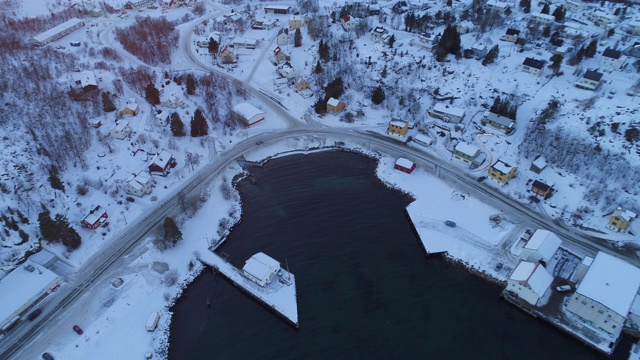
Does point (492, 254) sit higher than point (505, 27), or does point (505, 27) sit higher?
point (505, 27)

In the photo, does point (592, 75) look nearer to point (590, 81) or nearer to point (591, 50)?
point (590, 81)

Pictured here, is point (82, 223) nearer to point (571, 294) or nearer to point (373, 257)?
Result: point (373, 257)

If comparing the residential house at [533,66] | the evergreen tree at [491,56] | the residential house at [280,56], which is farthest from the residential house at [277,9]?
the residential house at [533,66]

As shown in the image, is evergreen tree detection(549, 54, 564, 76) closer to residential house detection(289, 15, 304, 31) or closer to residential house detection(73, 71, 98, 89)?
residential house detection(289, 15, 304, 31)

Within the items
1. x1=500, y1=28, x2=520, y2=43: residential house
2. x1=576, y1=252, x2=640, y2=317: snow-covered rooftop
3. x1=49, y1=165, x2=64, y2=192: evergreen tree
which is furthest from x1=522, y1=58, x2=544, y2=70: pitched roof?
x1=49, y1=165, x2=64, y2=192: evergreen tree

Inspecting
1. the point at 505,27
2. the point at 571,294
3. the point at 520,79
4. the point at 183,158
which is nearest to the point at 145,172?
the point at 183,158

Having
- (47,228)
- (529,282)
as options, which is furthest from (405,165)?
(47,228)
